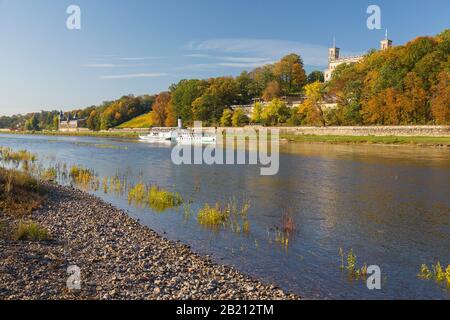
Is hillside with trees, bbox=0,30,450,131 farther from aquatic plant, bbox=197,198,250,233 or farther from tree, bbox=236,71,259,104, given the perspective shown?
aquatic plant, bbox=197,198,250,233

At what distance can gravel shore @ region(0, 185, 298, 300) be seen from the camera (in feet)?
32.5

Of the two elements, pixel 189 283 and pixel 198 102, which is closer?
pixel 189 283

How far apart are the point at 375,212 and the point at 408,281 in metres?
9.63

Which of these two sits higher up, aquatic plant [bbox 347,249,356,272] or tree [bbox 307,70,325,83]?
tree [bbox 307,70,325,83]

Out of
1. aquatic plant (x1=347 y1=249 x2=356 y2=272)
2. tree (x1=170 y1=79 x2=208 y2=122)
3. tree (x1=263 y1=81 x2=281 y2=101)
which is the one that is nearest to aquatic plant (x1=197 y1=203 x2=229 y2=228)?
aquatic plant (x1=347 y1=249 x2=356 y2=272)

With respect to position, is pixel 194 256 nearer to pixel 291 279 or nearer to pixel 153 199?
pixel 291 279

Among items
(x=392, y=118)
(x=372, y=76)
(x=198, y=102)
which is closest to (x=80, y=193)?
(x=392, y=118)

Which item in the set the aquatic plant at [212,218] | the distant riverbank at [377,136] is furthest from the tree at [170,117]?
the aquatic plant at [212,218]

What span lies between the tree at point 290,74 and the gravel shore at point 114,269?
137638 millimetres

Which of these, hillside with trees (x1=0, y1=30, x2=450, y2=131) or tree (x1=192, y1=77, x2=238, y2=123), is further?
tree (x1=192, y1=77, x2=238, y2=123)

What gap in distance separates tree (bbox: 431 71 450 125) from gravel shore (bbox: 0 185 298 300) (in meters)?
67.8

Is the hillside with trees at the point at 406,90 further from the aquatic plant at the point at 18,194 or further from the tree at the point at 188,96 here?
the aquatic plant at the point at 18,194

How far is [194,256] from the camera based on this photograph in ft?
44.9
